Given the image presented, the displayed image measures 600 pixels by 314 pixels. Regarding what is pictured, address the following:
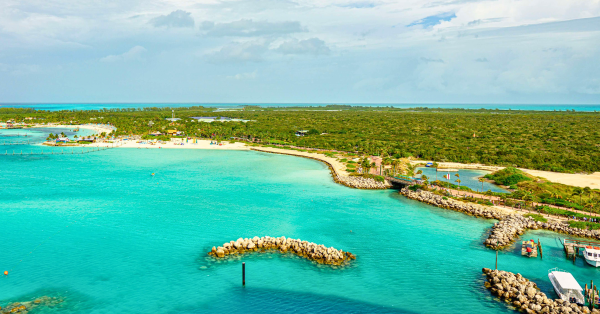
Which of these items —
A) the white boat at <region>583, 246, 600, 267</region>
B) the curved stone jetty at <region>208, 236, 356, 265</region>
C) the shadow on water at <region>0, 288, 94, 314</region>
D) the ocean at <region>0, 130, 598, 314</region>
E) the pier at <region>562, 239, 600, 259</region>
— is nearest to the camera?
the shadow on water at <region>0, 288, 94, 314</region>

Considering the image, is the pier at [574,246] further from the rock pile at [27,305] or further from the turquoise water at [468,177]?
the rock pile at [27,305]

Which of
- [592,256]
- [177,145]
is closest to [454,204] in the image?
[592,256]

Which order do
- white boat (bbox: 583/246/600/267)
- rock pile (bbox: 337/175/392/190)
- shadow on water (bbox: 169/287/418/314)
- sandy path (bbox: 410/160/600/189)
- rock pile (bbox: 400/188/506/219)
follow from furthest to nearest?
1. rock pile (bbox: 337/175/392/190)
2. sandy path (bbox: 410/160/600/189)
3. rock pile (bbox: 400/188/506/219)
4. white boat (bbox: 583/246/600/267)
5. shadow on water (bbox: 169/287/418/314)

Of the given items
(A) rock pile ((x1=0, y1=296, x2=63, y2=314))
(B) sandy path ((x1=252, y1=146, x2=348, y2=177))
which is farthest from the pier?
(A) rock pile ((x1=0, y1=296, x2=63, y2=314))

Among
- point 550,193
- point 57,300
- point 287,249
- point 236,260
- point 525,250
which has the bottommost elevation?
point 57,300

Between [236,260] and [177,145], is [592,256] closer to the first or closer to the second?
[236,260]

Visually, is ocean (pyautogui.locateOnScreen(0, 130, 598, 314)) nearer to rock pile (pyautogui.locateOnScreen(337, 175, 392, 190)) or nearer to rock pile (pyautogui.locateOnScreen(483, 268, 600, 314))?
rock pile (pyautogui.locateOnScreen(483, 268, 600, 314))
